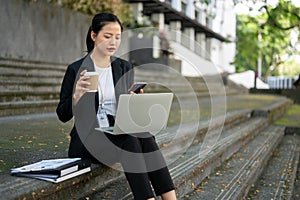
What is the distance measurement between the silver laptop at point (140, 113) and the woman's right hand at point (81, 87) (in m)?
0.22

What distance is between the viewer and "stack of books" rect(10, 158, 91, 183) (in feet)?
8.00

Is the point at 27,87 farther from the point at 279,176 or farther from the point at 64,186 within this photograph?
the point at 64,186

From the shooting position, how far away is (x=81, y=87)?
270 centimetres

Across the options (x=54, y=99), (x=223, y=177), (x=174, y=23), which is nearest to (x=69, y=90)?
(x=223, y=177)

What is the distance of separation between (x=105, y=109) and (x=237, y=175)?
5.37 feet

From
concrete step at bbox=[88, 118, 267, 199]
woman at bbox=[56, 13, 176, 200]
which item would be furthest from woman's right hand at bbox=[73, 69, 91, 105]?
concrete step at bbox=[88, 118, 267, 199]

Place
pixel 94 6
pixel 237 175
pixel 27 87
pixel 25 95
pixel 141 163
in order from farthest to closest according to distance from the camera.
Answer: pixel 94 6, pixel 27 87, pixel 25 95, pixel 237 175, pixel 141 163

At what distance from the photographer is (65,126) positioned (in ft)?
16.7

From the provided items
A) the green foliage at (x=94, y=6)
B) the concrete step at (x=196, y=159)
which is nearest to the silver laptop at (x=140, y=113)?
the concrete step at (x=196, y=159)

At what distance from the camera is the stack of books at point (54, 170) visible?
2438 millimetres

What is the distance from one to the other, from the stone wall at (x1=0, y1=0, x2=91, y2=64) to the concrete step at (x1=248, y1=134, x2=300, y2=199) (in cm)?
405

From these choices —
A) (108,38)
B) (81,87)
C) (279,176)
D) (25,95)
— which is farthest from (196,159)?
(25,95)

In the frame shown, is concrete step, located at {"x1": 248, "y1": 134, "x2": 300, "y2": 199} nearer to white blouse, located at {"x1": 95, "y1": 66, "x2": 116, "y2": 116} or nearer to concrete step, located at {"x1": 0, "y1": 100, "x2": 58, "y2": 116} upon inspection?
white blouse, located at {"x1": 95, "y1": 66, "x2": 116, "y2": 116}

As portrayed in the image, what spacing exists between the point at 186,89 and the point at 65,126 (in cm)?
688
